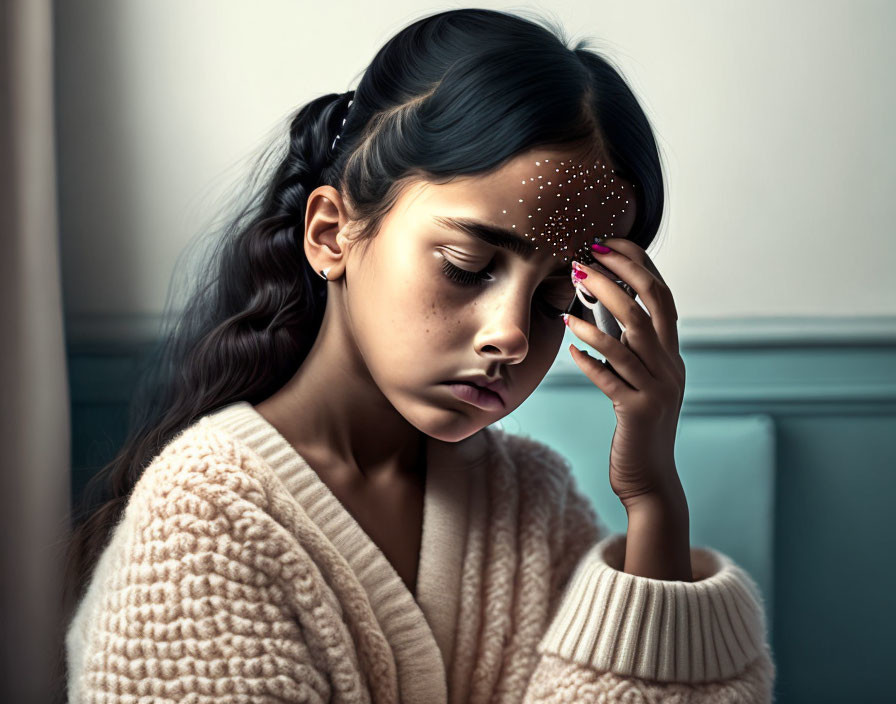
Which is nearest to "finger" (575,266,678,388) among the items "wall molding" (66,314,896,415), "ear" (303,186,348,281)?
"ear" (303,186,348,281)

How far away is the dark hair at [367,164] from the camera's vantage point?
0.73 meters

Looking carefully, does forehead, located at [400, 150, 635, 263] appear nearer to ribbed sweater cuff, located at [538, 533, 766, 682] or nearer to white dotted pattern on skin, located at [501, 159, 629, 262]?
white dotted pattern on skin, located at [501, 159, 629, 262]

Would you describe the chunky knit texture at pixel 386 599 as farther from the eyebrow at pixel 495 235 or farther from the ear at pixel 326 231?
the eyebrow at pixel 495 235

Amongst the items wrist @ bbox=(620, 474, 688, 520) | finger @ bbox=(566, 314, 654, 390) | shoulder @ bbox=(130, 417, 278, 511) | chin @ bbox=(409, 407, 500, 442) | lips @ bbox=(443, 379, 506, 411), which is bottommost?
wrist @ bbox=(620, 474, 688, 520)

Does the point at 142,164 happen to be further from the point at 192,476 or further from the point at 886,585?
the point at 886,585

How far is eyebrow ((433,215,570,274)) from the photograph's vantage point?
2.30 feet

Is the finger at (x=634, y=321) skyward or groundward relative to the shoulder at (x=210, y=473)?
skyward

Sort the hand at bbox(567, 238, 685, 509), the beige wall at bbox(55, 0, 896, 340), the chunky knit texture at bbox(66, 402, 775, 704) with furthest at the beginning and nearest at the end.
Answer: the beige wall at bbox(55, 0, 896, 340), the hand at bbox(567, 238, 685, 509), the chunky knit texture at bbox(66, 402, 775, 704)

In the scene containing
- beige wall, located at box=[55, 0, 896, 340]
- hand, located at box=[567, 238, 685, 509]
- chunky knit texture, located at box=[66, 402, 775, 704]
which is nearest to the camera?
chunky knit texture, located at box=[66, 402, 775, 704]

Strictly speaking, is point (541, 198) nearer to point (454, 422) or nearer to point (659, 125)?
point (454, 422)

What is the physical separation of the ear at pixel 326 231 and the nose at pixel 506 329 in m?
0.17

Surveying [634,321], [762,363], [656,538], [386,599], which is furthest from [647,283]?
[762,363]

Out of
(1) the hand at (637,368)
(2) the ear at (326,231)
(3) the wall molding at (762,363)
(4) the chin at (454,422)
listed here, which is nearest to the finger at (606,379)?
(1) the hand at (637,368)

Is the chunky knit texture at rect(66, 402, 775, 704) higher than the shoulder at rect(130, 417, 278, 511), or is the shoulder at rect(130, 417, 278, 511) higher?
the shoulder at rect(130, 417, 278, 511)
